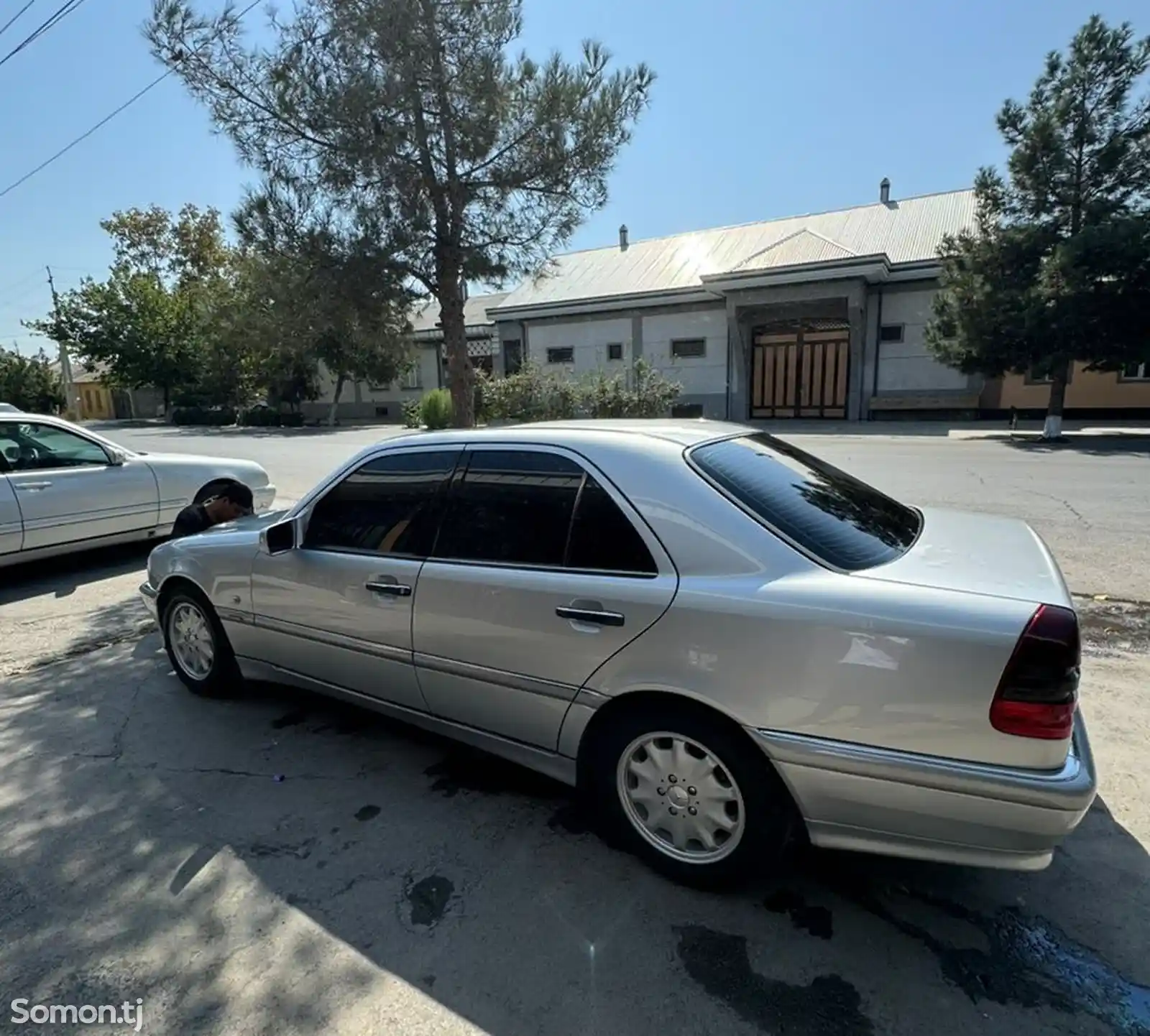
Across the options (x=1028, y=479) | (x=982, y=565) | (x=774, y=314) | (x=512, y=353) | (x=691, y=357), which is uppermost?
(x=774, y=314)

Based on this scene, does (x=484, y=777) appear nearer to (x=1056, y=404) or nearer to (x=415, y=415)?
(x=1056, y=404)

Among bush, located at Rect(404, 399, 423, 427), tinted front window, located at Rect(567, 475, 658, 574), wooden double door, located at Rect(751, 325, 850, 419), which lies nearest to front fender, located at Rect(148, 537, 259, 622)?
tinted front window, located at Rect(567, 475, 658, 574)

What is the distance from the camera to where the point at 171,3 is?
563cm

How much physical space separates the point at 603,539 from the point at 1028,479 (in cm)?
1040

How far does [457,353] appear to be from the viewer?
281 inches

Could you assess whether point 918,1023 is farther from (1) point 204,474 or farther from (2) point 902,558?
(1) point 204,474

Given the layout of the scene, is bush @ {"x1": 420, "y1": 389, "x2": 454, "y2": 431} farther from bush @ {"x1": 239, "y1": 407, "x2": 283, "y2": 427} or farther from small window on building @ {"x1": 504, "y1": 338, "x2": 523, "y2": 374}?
bush @ {"x1": 239, "y1": 407, "x2": 283, "y2": 427}

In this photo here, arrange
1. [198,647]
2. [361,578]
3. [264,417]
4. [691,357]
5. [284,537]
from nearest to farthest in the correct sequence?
[361,578] < [284,537] < [198,647] < [691,357] < [264,417]

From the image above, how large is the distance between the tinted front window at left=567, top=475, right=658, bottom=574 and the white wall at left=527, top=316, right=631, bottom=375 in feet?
76.6

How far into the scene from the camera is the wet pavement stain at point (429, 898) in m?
2.30

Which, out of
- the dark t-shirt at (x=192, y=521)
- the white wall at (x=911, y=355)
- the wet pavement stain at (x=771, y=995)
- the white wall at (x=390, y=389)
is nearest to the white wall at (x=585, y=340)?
the white wall at (x=390, y=389)

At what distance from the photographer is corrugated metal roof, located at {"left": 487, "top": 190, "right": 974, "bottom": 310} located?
2247 cm

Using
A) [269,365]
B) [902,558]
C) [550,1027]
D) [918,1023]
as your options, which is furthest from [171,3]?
[269,365]

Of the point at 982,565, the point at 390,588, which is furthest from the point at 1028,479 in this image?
the point at 390,588
